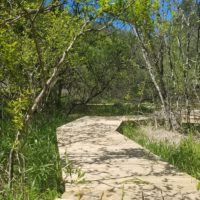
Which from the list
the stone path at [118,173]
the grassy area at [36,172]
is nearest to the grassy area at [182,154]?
the stone path at [118,173]

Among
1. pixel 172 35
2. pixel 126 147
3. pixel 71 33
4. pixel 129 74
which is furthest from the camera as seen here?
pixel 129 74

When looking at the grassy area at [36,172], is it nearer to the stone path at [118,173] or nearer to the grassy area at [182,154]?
the stone path at [118,173]

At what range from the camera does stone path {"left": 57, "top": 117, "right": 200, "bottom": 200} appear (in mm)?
4444

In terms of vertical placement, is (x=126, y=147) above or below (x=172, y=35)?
below

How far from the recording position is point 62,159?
20.3 feet

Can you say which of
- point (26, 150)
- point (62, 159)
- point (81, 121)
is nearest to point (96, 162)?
point (62, 159)

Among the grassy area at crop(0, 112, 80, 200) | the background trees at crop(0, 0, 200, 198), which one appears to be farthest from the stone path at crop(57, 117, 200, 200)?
the background trees at crop(0, 0, 200, 198)

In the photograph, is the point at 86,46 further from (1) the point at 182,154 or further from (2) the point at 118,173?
(2) the point at 118,173

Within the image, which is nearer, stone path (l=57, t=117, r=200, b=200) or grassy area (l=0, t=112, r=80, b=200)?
stone path (l=57, t=117, r=200, b=200)

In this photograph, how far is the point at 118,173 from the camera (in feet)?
17.7

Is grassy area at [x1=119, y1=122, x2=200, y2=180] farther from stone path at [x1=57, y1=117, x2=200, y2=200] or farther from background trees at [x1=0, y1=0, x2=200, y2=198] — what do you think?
background trees at [x1=0, y1=0, x2=200, y2=198]

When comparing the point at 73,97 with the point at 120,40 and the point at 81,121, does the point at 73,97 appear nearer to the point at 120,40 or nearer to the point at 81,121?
the point at 120,40

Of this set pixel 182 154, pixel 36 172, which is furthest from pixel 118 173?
pixel 182 154

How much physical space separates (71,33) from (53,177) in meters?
3.75
